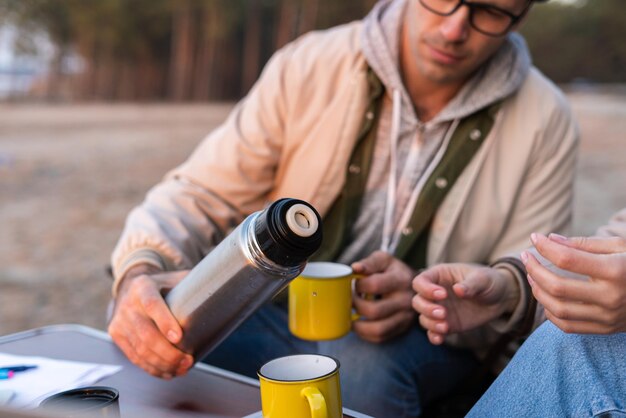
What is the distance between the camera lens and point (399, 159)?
1830 millimetres

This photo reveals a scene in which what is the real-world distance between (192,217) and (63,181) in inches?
249

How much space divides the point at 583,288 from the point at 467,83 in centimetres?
100

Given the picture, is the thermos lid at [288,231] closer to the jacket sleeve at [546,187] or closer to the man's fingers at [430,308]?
the man's fingers at [430,308]

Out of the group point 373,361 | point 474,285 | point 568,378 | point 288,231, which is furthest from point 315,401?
point 373,361

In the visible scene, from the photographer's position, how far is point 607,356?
3.22 ft

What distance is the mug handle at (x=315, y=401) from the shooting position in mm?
900

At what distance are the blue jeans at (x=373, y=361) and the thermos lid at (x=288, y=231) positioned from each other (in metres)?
0.67


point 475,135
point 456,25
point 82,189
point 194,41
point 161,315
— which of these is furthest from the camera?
point 194,41

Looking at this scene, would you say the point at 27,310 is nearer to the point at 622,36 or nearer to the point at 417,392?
the point at 417,392

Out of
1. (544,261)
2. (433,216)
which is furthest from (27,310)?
(544,261)

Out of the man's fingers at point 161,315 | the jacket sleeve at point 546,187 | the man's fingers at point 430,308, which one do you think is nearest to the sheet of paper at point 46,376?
the man's fingers at point 161,315

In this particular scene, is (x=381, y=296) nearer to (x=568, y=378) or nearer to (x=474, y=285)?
(x=474, y=285)

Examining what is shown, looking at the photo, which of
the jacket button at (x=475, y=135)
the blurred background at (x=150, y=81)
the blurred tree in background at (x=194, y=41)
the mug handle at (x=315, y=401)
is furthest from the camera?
the blurred tree in background at (x=194, y=41)

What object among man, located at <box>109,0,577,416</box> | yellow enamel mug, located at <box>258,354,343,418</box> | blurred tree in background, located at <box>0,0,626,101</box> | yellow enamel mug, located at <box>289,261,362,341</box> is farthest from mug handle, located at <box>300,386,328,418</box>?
blurred tree in background, located at <box>0,0,626,101</box>
